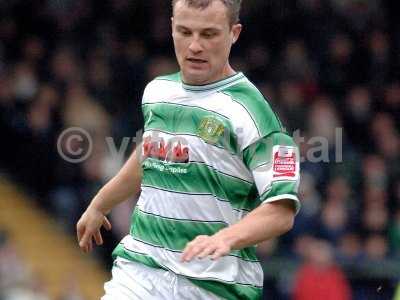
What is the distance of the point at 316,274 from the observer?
32.8ft

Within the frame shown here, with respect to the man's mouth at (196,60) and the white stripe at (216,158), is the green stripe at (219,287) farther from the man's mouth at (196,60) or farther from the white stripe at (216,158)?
the man's mouth at (196,60)

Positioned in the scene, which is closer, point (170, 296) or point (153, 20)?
point (170, 296)

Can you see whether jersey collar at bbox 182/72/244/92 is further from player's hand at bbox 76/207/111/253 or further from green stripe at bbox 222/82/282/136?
player's hand at bbox 76/207/111/253

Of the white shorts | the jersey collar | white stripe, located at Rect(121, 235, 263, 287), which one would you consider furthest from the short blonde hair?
the white shorts

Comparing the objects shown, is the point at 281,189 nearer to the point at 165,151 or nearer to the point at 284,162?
the point at 284,162

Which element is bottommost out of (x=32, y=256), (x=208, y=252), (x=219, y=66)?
(x=32, y=256)

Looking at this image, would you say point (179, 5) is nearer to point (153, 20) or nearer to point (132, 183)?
point (132, 183)

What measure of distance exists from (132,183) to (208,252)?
1.23 meters

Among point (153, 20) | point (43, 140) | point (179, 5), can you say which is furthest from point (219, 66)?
point (153, 20)

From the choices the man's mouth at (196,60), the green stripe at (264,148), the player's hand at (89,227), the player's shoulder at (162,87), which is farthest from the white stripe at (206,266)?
the man's mouth at (196,60)

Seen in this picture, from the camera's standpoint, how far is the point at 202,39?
499cm

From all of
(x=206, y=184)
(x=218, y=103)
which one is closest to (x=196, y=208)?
(x=206, y=184)

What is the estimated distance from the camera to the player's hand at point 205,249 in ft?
14.5

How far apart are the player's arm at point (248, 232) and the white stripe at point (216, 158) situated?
0.87ft
